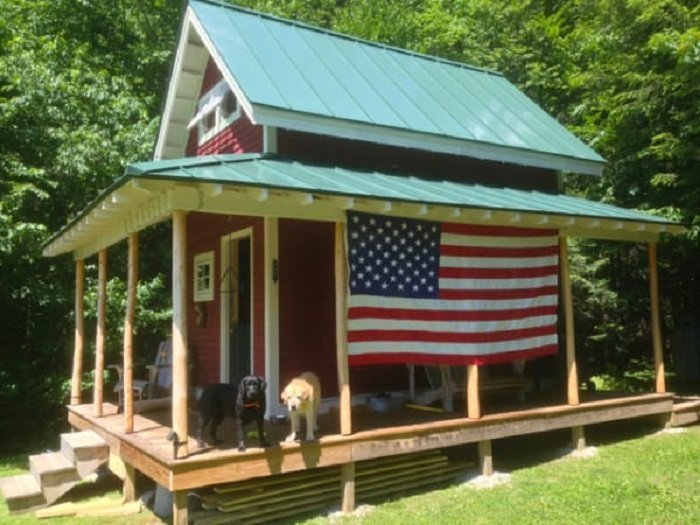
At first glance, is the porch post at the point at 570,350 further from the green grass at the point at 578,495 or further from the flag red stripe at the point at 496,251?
the green grass at the point at 578,495

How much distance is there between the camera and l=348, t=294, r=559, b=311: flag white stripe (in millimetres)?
6688

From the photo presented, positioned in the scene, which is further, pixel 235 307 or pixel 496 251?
pixel 235 307

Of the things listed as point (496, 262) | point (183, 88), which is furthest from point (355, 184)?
point (183, 88)

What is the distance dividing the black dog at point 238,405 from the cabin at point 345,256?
0.27 m

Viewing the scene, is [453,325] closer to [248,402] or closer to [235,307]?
[248,402]

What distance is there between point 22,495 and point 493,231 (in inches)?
244

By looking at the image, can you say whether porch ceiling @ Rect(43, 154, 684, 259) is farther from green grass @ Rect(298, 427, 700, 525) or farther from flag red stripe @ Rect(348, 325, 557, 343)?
green grass @ Rect(298, 427, 700, 525)

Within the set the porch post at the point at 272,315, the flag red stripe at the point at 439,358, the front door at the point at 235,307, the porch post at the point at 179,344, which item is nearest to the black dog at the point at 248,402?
the porch post at the point at 179,344

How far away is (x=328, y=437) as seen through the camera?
20.7 feet

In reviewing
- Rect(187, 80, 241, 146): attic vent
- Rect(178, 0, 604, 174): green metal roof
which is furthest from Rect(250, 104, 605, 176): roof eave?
Rect(187, 80, 241, 146): attic vent

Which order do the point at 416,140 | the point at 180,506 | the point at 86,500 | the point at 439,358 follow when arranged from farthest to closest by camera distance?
the point at 416,140
the point at 86,500
the point at 439,358
the point at 180,506

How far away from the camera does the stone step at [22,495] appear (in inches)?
266

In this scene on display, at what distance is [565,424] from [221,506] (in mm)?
4672

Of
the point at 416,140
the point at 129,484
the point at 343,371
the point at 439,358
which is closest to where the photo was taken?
the point at 343,371
